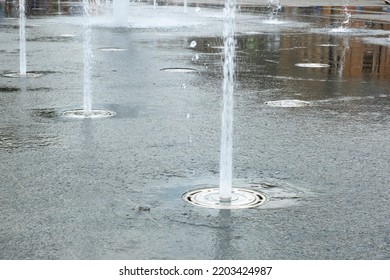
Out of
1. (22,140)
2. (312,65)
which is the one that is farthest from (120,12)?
(22,140)

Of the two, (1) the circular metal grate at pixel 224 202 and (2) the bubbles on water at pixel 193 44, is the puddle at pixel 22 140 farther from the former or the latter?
(2) the bubbles on water at pixel 193 44

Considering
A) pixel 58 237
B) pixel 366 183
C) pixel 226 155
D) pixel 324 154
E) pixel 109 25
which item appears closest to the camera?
pixel 58 237

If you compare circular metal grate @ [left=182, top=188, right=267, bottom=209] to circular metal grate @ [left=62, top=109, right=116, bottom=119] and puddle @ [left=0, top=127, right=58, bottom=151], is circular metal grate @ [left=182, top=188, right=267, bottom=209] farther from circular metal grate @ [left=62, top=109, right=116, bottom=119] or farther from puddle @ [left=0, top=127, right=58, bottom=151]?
circular metal grate @ [left=62, top=109, right=116, bottom=119]

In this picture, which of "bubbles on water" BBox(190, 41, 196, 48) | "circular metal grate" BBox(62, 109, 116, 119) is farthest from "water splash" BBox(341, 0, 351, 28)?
"circular metal grate" BBox(62, 109, 116, 119)

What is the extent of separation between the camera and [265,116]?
32.3 ft

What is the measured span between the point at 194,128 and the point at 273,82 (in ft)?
13.5

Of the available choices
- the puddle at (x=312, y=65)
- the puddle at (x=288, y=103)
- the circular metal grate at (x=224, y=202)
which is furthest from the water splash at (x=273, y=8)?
the circular metal grate at (x=224, y=202)

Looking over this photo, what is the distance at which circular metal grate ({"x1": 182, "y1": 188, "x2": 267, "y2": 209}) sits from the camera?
608cm

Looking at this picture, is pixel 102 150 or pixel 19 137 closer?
pixel 102 150

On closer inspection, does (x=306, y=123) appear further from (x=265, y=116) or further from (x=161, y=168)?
(x=161, y=168)

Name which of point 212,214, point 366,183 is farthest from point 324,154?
point 212,214

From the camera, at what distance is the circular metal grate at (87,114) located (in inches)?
383

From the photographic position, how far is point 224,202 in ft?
20.2

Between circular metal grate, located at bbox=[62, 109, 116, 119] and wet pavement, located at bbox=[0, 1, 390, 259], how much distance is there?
14 centimetres
